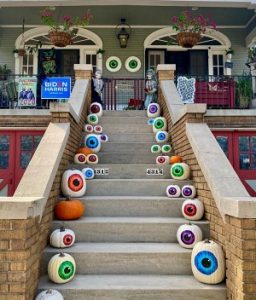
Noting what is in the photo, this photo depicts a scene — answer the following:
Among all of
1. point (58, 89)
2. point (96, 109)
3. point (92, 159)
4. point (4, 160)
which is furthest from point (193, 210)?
point (4, 160)

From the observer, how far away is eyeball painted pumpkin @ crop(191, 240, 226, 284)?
320 cm

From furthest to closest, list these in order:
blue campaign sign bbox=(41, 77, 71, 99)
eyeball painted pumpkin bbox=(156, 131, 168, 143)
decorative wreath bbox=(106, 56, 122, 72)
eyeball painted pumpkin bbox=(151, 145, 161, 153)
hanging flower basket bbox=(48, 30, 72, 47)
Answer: decorative wreath bbox=(106, 56, 122, 72) → hanging flower basket bbox=(48, 30, 72, 47) → eyeball painted pumpkin bbox=(156, 131, 168, 143) → eyeball painted pumpkin bbox=(151, 145, 161, 153) → blue campaign sign bbox=(41, 77, 71, 99)

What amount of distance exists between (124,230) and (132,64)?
8.36 meters

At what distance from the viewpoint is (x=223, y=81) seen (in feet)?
29.5

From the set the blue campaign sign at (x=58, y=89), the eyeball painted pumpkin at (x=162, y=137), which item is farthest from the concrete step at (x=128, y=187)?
the eyeball painted pumpkin at (x=162, y=137)

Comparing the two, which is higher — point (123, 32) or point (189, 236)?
point (123, 32)

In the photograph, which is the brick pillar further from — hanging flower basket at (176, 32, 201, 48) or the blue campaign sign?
the blue campaign sign

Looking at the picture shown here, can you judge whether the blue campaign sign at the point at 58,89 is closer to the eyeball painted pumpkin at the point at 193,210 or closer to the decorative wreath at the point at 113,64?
the eyeball painted pumpkin at the point at 193,210

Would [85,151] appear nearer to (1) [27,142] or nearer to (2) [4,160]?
(1) [27,142]

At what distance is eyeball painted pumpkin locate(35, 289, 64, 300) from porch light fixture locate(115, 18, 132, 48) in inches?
373

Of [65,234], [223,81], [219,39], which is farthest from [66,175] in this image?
[219,39]

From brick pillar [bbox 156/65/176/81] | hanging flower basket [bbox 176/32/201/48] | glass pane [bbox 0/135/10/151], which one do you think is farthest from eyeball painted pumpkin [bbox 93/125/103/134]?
hanging flower basket [bbox 176/32/201/48]

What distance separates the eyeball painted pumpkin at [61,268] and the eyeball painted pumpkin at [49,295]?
0.23 m

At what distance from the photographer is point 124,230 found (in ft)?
13.0
